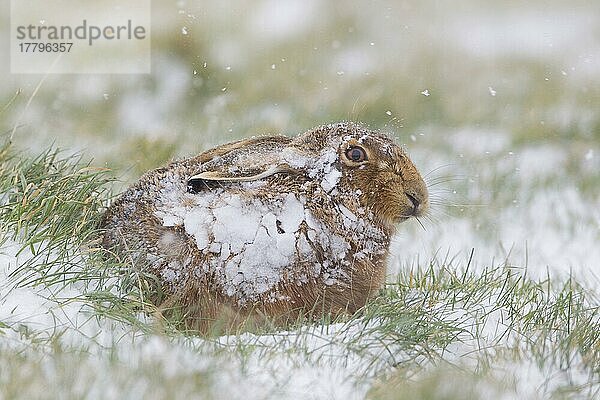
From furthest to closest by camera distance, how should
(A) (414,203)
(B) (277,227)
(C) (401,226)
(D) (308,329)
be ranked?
(C) (401,226) → (A) (414,203) → (B) (277,227) → (D) (308,329)

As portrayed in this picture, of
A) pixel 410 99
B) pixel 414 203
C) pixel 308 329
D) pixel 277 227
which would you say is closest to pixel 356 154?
pixel 414 203

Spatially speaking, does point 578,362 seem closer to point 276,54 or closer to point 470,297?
point 470,297

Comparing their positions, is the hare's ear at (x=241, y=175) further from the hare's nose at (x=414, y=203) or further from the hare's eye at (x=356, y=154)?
the hare's nose at (x=414, y=203)

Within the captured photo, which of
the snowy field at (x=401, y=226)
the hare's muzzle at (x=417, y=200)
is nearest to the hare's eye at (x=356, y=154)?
the hare's muzzle at (x=417, y=200)

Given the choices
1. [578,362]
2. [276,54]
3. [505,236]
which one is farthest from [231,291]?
[276,54]

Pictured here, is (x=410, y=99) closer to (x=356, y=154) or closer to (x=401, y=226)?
(x=401, y=226)

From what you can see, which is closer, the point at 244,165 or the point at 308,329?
the point at 308,329

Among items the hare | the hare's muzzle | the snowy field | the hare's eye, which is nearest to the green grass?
the snowy field

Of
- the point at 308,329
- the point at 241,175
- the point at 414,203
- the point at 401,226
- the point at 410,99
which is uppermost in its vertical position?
the point at 410,99

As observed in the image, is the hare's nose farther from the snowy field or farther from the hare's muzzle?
the snowy field
